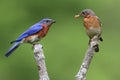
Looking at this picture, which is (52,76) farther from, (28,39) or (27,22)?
(28,39)

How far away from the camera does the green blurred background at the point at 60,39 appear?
66.6 ft

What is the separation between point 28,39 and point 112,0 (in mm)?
14512

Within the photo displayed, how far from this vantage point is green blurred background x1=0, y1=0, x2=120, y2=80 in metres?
20.3

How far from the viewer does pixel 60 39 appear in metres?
20.9

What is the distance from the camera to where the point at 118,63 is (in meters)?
20.7

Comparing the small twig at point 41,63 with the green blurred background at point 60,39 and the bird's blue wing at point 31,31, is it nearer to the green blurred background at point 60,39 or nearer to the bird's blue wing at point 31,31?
the bird's blue wing at point 31,31

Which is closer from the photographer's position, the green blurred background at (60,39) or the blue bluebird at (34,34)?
the blue bluebird at (34,34)

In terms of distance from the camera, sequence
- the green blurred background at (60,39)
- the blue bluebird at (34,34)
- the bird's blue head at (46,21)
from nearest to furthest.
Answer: the blue bluebird at (34,34) < the bird's blue head at (46,21) < the green blurred background at (60,39)

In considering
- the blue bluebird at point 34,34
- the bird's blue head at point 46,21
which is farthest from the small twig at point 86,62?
the bird's blue head at point 46,21

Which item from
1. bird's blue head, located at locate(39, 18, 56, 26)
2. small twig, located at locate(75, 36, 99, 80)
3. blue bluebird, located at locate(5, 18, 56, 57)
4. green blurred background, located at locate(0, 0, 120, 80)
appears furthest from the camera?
green blurred background, located at locate(0, 0, 120, 80)

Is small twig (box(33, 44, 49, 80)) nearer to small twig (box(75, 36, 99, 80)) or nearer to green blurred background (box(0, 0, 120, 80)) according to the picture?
small twig (box(75, 36, 99, 80))

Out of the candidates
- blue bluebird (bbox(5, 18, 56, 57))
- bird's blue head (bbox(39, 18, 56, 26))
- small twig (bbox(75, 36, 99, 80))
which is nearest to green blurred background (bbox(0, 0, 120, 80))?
bird's blue head (bbox(39, 18, 56, 26))

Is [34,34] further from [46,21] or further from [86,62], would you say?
[86,62]

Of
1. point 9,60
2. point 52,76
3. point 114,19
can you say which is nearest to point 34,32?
point 52,76
